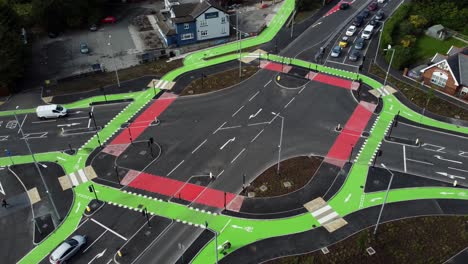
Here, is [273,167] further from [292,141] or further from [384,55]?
[384,55]

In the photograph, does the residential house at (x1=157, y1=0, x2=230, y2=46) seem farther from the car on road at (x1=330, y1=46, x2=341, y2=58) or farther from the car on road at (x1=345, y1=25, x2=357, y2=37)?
the car on road at (x1=345, y1=25, x2=357, y2=37)

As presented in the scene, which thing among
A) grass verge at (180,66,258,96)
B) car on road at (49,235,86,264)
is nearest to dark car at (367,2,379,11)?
grass verge at (180,66,258,96)

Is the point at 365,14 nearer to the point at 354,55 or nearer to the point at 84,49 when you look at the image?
the point at 354,55

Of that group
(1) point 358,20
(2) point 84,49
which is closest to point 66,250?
A: (2) point 84,49

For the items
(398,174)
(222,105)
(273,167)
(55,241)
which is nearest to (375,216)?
(398,174)

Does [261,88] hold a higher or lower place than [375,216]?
higher

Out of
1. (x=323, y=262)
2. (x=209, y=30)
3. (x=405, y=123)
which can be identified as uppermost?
(x=209, y=30)
